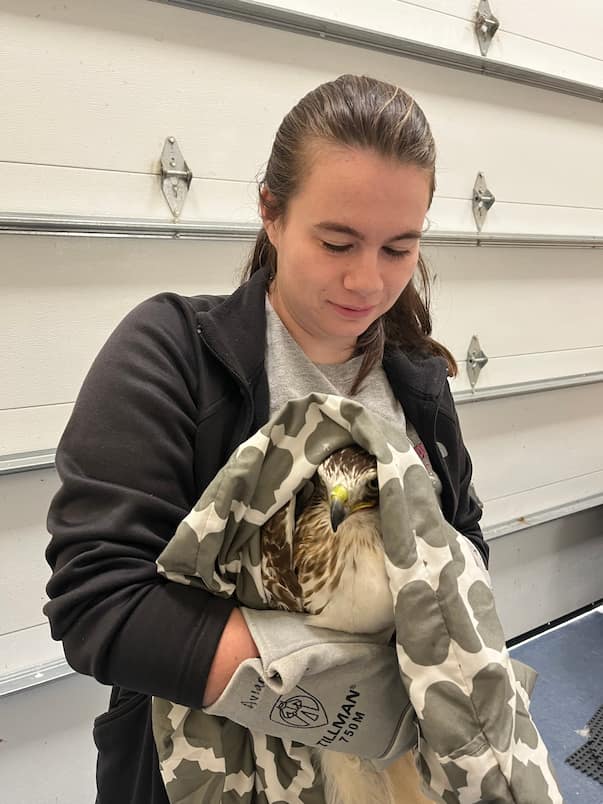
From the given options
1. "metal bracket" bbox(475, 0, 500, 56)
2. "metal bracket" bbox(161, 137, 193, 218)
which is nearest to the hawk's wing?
"metal bracket" bbox(161, 137, 193, 218)

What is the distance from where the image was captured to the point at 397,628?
0.64 metres

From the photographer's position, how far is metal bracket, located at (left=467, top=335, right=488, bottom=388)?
87.1 inches

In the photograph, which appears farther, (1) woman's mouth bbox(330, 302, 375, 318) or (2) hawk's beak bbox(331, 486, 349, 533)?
(1) woman's mouth bbox(330, 302, 375, 318)

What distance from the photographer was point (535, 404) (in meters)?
2.46

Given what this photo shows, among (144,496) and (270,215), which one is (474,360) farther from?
(144,496)

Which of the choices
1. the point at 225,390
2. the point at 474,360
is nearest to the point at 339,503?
the point at 225,390

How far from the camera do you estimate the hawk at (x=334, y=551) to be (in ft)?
2.18

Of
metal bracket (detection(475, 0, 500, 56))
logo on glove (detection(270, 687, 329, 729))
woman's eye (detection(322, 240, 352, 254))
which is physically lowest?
logo on glove (detection(270, 687, 329, 729))

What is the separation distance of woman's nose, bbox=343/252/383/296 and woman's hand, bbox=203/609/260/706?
46cm

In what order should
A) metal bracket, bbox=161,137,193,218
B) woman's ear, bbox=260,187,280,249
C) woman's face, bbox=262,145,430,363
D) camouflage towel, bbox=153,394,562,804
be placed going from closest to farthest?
camouflage towel, bbox=153,394,562,804 → woman's face, bbox=262,145,430,363 → woman's ear, bbox=260,187,280,249 → metal bracket, bbox=161,137,193,218

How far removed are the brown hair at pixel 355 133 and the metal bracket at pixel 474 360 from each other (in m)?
1.28

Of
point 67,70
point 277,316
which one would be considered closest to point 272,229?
point 277,316

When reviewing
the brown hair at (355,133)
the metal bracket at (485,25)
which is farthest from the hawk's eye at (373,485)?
the metal bracket at (485,25)

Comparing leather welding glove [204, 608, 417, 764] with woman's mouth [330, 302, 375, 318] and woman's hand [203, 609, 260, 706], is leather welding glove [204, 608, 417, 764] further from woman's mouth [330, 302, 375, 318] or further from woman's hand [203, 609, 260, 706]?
woman's mouth [330, 302, 375, 318]
